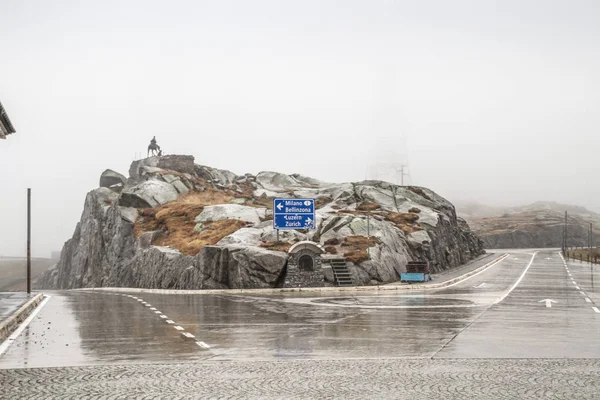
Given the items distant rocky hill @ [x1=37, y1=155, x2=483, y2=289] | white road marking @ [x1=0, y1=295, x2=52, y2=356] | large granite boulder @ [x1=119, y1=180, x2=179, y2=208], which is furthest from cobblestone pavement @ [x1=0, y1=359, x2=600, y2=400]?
large granite boulder @ [x1=119, y1=180, x2=179, y2=208]

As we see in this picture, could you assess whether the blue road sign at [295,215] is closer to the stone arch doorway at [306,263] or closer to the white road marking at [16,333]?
the stone arch doorway at [306,263]

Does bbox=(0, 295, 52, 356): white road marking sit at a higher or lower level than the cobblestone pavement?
lower

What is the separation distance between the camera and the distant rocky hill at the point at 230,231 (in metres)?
50.3

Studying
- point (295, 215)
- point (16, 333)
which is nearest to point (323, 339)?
point (16, 333)

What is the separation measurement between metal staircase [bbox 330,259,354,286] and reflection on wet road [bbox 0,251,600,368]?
18139 millimetres

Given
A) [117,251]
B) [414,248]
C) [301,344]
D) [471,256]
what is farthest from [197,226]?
[301,344]

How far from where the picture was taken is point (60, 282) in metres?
113

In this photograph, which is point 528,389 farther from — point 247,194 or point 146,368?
point 247,194

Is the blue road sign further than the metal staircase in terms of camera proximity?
Yes

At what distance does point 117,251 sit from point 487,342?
69.9 meters

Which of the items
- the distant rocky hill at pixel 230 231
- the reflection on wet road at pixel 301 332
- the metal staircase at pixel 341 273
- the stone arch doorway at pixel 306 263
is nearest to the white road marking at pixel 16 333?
the reflection on wet road at pixel 301 332

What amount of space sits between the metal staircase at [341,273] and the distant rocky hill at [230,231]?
0.95m

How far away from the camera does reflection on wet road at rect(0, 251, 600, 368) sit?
1366 centimetres

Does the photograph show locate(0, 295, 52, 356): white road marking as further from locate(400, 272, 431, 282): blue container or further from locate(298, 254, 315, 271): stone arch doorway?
locate(400, 272, 431, 282): blue container
